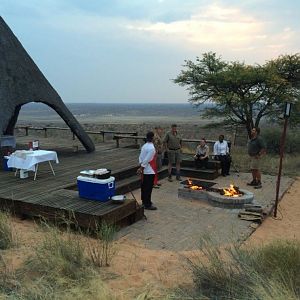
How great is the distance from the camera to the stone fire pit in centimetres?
868

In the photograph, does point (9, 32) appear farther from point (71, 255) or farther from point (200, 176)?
point (71, 255)

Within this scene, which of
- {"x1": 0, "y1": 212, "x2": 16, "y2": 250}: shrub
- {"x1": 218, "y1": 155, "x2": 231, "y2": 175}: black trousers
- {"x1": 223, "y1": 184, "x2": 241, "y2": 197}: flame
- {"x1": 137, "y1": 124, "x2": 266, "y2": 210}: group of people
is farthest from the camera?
{"x1": 218, "y1": 155, "x2": 231, "y2": 175}: black trousers

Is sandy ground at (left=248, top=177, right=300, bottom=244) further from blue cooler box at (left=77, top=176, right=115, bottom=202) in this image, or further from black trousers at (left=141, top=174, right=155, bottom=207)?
blue cooler box at (left=77, top=176, right=115, bottom=202)

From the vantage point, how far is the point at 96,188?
7328 mm

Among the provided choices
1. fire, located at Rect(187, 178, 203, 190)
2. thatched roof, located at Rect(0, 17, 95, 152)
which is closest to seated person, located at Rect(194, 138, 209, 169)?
fire, located at Rect(187, 178, 203, 190)

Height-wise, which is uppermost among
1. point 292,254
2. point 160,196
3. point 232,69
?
point 232,69

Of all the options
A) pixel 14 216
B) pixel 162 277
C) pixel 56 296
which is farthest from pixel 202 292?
pixel 14 216

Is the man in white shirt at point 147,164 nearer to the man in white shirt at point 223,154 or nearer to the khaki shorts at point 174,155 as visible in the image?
the khaki shorts at point 174,155

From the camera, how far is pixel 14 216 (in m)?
7.47

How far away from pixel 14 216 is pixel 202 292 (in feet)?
14.7

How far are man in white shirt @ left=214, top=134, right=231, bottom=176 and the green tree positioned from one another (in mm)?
9361

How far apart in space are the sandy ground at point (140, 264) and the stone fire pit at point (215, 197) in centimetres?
109

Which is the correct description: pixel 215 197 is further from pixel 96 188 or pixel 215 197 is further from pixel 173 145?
pixel 96 188

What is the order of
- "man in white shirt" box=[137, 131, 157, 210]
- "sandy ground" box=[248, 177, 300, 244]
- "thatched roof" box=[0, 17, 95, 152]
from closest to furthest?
1. "sandy ground" box=[248, 177, 300, 244]
2. "man in white shirt" box=[137, 131, 157, 210]
3. "thatched roof" box=[0, 17, 95, 152]
